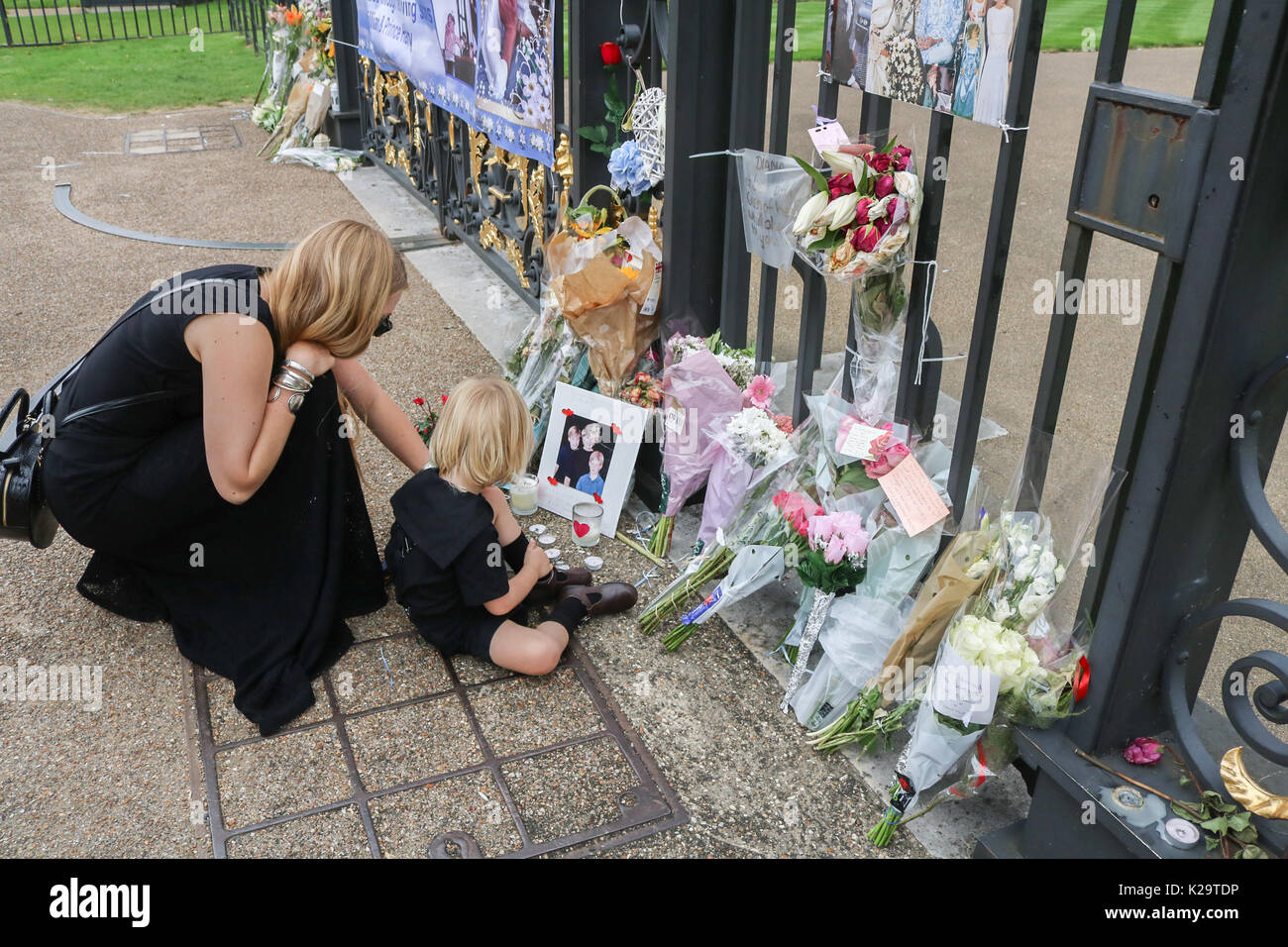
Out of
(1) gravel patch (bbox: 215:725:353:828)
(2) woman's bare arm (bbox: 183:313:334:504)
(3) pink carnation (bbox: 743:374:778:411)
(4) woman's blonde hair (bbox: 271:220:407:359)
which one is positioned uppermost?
(4) woman's blonde hair (bbox: 271:220:407:359)

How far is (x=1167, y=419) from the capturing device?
6.07ft

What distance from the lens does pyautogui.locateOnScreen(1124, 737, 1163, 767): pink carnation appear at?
2070 millimetres

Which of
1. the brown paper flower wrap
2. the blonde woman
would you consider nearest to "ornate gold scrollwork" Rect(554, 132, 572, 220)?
the blonde woman

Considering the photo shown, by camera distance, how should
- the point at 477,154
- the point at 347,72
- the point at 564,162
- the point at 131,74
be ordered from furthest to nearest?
the point at 131,74 → the point at 347,72 → the point at 477,154 → the point at 564,162

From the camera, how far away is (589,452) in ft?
11.7

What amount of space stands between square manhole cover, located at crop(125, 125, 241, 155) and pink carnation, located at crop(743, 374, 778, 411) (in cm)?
700

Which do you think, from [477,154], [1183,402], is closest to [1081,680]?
[1183,402]

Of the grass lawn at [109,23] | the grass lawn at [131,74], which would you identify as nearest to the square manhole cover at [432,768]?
the grass lawn at [131,74]

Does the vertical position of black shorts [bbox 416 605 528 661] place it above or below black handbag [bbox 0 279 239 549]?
below

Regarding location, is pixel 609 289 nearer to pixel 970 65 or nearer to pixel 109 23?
pixel 970 65

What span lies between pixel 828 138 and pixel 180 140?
7.92 m

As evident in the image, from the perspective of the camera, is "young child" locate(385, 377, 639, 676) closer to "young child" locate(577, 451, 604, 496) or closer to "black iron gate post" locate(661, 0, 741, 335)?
"young child" locate(577, 451, 604, 496)

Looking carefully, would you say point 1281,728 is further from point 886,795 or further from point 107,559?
point 107,559

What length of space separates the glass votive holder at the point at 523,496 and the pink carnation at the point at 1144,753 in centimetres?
207
